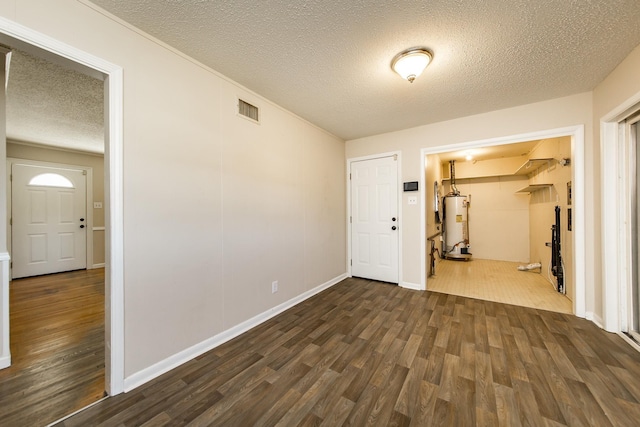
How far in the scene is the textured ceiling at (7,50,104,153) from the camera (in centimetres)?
242

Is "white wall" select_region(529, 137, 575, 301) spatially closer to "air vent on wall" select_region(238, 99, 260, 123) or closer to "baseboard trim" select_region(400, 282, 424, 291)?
"baseboard trim" select_region(400, 282, 424, 291)

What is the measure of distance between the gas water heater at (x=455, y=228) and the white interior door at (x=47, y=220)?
8.65 metres

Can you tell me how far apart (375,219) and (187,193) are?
3.04 m

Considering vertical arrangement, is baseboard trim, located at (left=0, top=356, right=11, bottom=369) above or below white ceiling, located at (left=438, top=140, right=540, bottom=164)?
below

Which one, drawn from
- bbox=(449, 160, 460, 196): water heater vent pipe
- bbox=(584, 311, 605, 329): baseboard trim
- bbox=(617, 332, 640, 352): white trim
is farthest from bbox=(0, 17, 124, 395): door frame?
bbox=(449, 160, 460, 196): water heater vent pipe

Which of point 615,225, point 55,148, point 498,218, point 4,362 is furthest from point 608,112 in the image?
point 55,148

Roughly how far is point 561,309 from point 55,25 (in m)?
5.30

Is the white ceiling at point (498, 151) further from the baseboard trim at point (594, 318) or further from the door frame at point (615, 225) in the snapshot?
the baseboard trim at point (594, 318)

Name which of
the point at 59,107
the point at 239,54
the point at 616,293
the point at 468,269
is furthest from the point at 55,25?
the point at 468,269

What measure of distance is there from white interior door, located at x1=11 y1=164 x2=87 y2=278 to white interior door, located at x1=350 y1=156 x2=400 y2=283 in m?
6.10

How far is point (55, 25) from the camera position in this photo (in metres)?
1.41

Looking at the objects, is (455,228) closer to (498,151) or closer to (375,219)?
(498,151)

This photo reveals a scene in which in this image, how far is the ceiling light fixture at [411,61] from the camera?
1958 mm

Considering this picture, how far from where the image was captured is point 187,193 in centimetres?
202
